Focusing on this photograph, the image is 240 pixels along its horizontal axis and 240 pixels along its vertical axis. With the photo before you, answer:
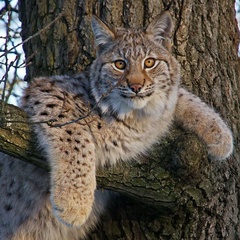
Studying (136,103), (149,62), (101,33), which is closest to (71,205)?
(136,103)

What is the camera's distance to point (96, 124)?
13.2 ft

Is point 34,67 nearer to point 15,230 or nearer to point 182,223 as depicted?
point 15,230

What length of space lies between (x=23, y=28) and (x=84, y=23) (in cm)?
66

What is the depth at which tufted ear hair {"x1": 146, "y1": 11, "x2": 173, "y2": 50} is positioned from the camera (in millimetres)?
4145

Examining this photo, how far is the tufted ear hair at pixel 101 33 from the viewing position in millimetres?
4145

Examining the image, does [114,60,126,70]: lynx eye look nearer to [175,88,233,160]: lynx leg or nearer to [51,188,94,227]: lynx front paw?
[175,88,233,160]: lynx leg

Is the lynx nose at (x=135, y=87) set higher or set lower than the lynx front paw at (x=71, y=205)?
higher

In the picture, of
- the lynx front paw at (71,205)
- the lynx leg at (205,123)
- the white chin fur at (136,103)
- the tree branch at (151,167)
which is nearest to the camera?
the tree branch at (151,167)

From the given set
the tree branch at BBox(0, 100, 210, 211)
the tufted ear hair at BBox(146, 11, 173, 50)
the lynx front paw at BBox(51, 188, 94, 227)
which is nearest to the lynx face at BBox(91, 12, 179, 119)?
the tufted ear hair at BBox(146, 11, 173, 50)

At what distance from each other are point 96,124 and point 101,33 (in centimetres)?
66

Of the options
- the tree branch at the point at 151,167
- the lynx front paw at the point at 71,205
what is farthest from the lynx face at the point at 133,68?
the lynx front paw at the point at 71,205

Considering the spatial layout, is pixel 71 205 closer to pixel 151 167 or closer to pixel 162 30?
pixel 151 167

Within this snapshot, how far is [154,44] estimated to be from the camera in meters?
4.24

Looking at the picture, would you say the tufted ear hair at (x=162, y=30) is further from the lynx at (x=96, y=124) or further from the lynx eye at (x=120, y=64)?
the lynx eye at (x=120, y=64)
